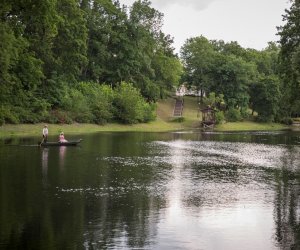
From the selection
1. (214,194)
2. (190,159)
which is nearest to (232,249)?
(214,194)

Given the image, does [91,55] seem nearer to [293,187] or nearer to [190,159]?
→ [190,159]

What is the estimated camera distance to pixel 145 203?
61.4ft

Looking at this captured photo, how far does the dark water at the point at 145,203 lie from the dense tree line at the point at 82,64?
9975 mm

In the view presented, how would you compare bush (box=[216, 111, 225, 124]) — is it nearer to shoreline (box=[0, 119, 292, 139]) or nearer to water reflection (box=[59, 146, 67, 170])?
shoreline (box=[0, 119, 292, 139])

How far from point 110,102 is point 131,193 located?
188ft

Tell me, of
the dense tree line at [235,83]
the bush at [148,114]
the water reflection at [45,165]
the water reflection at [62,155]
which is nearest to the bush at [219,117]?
the dense tree line at [235,83]

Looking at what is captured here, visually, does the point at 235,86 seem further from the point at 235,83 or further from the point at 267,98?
the point at 267,98

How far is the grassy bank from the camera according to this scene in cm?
5673

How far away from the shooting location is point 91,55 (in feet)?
283

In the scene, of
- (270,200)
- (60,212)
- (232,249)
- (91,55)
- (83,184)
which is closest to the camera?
(232,249)

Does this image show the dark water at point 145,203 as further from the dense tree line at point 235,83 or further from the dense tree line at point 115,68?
the dense tree line at point 235,83

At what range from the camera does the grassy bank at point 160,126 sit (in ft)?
186

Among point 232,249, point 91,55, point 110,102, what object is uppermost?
point 91,55

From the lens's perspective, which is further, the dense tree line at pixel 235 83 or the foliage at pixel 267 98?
the dense tree line at pixel 235 83
